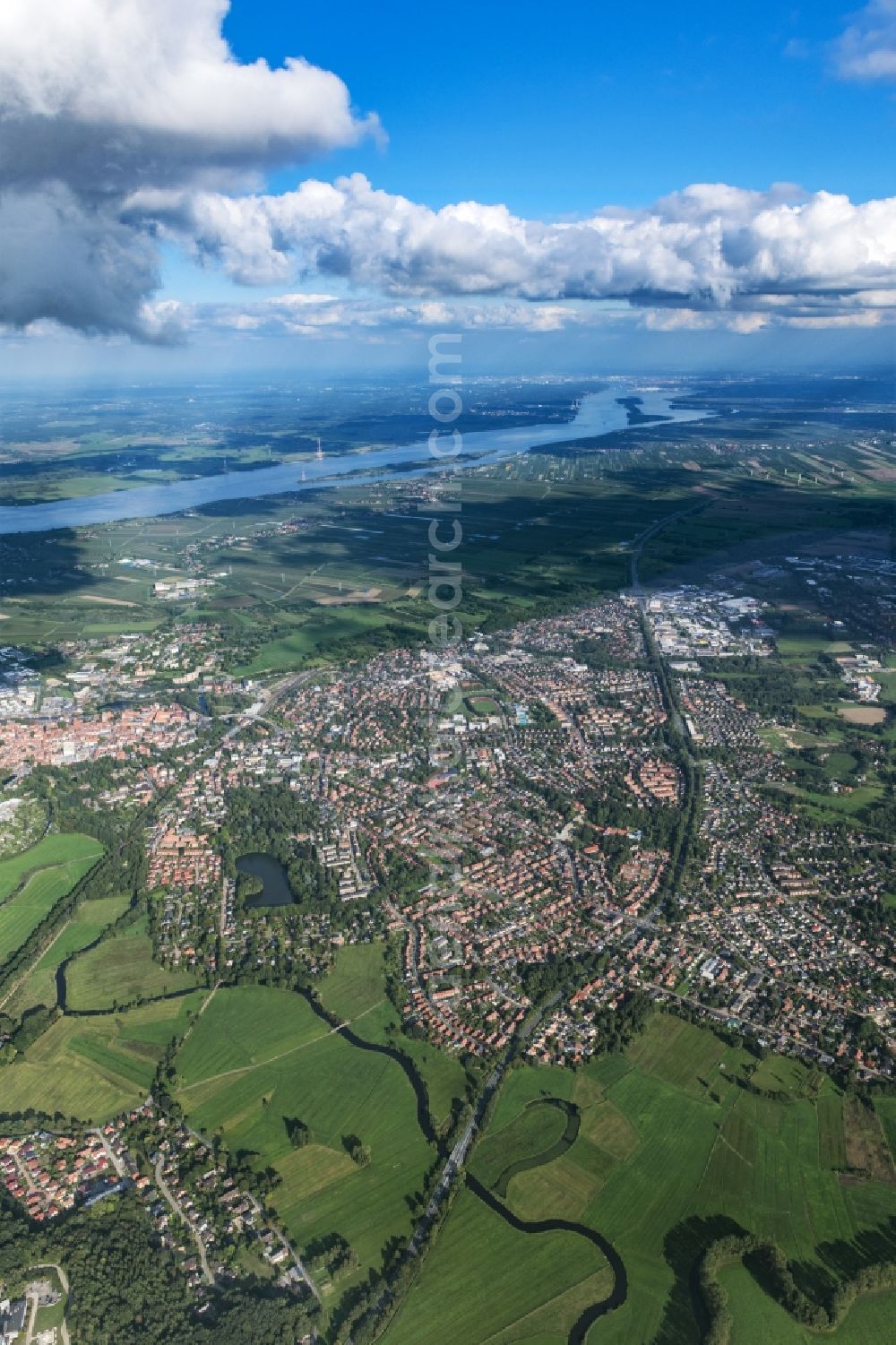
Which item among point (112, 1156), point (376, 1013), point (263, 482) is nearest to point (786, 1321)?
point (376, 1013)

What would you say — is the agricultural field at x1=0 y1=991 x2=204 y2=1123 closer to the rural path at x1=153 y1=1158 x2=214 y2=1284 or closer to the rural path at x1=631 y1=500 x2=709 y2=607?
the rural path at x1=153 y1=1158 x2=214 y2=1284

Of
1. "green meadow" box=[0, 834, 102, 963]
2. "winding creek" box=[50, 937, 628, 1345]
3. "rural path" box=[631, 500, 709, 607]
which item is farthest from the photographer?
"rural path" box=[631, 500, 709, 607]

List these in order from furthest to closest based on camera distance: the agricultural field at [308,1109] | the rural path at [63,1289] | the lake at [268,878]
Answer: the lake at [268,878]
the agricultural field at [308,1109]
the rural path at [63,1289]

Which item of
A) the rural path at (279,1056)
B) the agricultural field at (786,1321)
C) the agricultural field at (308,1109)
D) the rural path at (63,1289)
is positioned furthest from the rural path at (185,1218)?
the agricultural field at (786,1321)

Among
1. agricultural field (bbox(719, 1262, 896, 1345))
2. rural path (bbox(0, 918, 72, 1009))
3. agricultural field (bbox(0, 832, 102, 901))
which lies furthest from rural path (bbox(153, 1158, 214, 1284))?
agricultural field (bbox(0, 832, 102, 901))

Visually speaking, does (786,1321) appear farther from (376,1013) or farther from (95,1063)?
(95,1063)

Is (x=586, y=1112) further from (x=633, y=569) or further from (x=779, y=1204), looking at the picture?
(x=633, y=569)

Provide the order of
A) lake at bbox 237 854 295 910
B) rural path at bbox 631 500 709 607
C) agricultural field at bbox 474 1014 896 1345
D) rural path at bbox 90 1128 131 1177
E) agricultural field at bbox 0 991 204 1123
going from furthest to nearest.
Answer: rural path at bbox 631 500 709 607 < lake at bbox 237 854 295 910 < agricultural field at bbox 0 991 204 1123 < rural path at bbox 90 1128 131 1177 < agricultural field at bbox 474 1014 896 1345

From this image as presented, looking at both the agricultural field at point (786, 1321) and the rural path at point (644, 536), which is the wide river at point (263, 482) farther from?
the agricultural field at point (786, 1321)

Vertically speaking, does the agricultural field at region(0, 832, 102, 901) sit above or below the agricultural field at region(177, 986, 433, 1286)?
above
